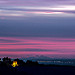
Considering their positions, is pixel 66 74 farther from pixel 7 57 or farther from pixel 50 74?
pixel 7 57

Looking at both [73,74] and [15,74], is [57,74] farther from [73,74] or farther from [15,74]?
[15,74]

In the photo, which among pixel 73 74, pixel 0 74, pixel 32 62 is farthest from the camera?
pixel 32 62

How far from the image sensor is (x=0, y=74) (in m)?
32.2

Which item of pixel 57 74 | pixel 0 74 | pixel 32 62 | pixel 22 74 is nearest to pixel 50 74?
pixel 57 74

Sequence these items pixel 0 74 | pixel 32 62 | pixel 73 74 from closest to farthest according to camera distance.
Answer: pixel 0 74 → pixel 73 74 → pixel 32 62

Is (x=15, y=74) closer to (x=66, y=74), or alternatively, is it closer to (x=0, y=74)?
(x=0, y=74)

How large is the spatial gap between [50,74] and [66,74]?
1.92m

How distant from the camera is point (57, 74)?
122 feet

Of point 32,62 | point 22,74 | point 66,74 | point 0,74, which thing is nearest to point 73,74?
point 66,74

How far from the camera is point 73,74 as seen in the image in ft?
121

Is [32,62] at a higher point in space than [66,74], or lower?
higher

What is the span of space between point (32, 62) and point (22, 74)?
40174mm

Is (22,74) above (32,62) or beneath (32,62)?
beneath

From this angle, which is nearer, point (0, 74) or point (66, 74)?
point (0, 74)
